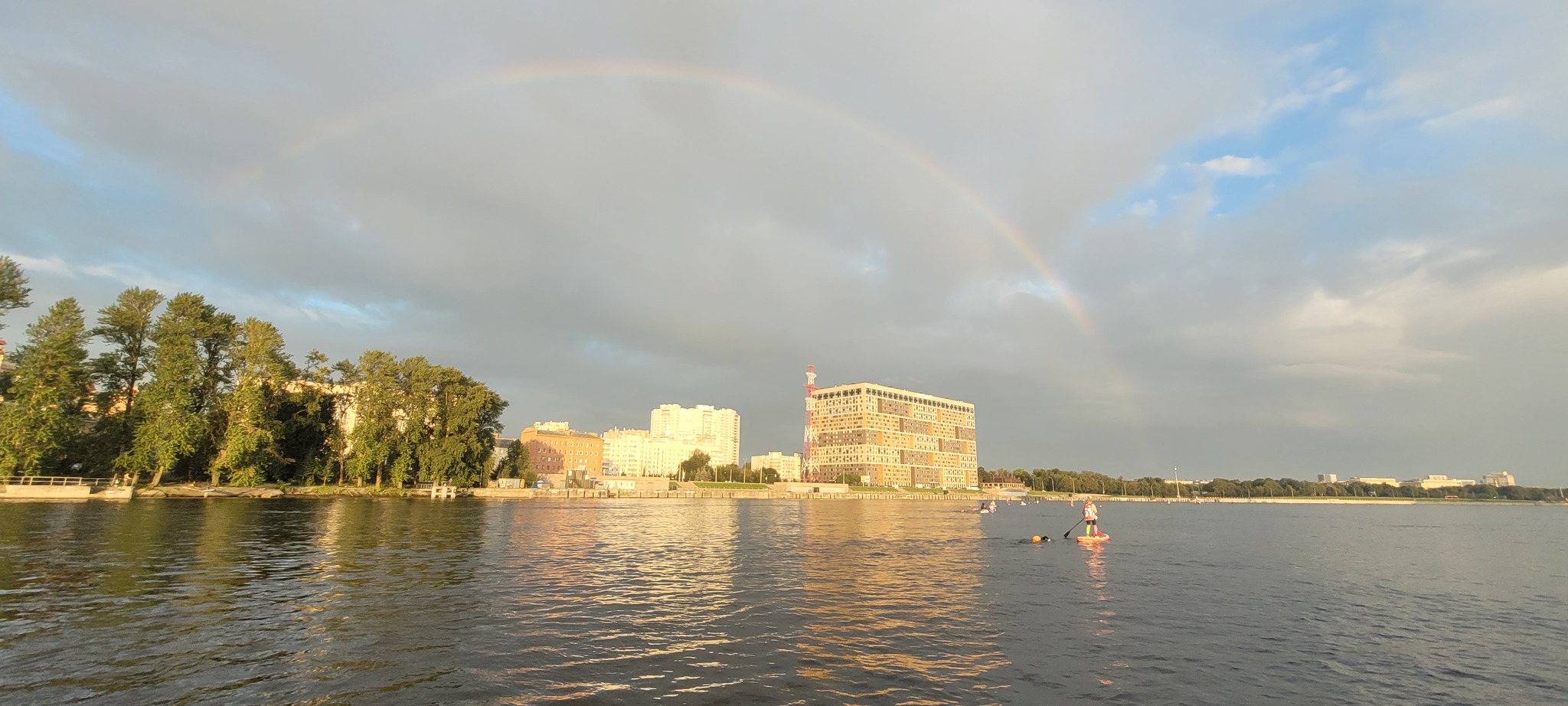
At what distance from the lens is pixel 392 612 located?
792 inches

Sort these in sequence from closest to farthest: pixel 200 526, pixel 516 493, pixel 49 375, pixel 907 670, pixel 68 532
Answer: pixel 907 670 < pixel 68 532 < pixel 200 526 < pixel 49 375 < pixel 516 493

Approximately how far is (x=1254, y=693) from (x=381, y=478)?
386 feet

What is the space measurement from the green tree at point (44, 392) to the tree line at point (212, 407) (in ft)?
0.38

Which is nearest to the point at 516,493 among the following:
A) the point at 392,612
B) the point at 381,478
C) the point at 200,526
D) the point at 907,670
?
the point at 381,478

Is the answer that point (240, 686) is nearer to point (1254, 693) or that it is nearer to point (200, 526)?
point (1254, 693)

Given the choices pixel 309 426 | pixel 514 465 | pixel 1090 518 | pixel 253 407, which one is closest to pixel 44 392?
pixel 253 407

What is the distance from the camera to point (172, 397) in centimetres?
7238

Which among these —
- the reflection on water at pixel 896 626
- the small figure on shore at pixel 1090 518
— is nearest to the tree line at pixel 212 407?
the reflection on water at pixel 896 626

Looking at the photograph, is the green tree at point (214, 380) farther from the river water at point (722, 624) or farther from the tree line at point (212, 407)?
the river water at point (722, 624)

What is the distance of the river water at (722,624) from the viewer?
14.0 metres

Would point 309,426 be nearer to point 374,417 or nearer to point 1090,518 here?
point 374,417

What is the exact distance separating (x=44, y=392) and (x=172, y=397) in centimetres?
1016

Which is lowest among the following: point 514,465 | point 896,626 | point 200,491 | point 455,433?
point 896,626

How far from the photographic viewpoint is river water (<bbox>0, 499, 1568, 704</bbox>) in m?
14.0
